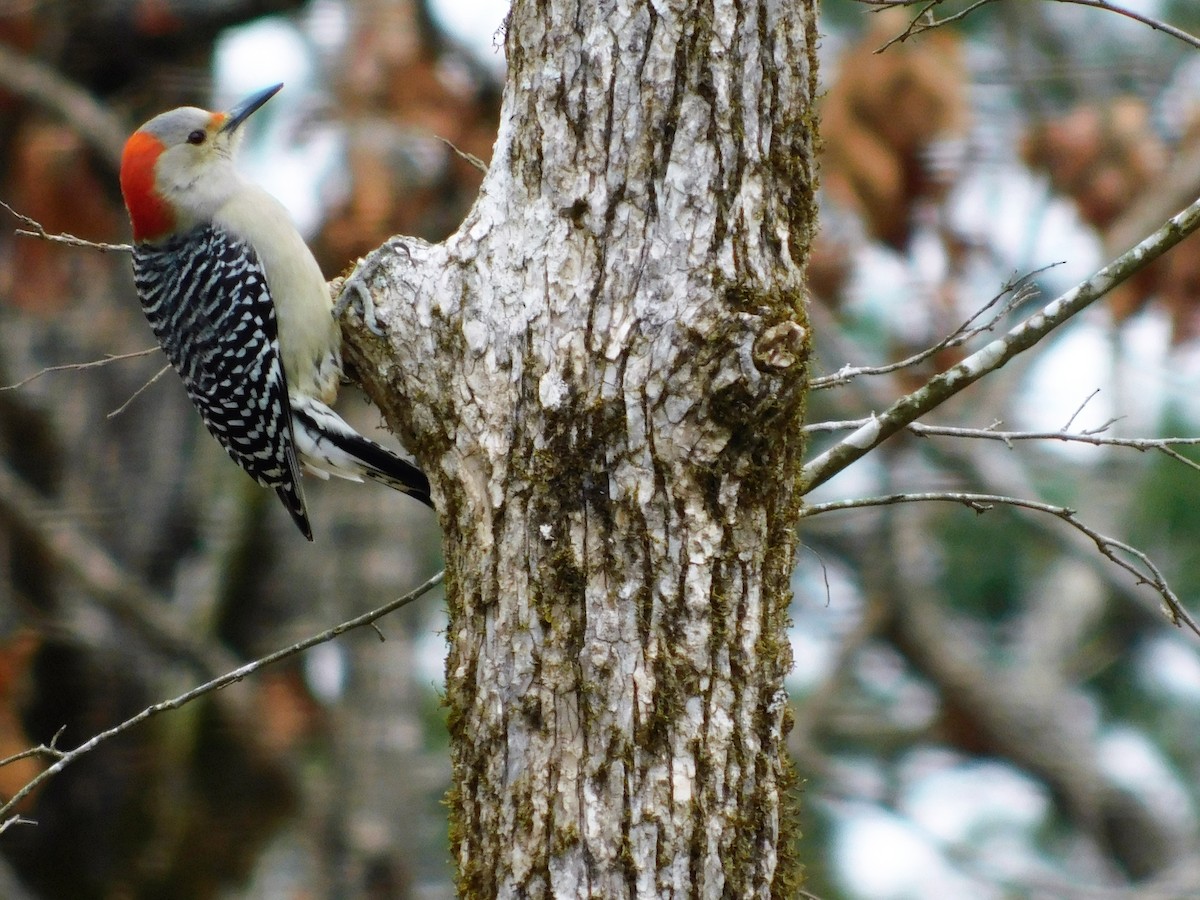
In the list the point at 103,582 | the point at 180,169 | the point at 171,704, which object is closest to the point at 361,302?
the point at 171,704

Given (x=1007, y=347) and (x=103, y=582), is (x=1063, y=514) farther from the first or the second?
(x=103, y=582)

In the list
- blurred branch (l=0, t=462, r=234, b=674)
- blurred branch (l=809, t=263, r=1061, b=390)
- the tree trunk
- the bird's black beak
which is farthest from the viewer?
blurred branch (l=0, t=462, r=234, b=674)

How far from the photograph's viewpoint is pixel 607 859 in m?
2.56

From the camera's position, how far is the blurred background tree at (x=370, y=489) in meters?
8.14

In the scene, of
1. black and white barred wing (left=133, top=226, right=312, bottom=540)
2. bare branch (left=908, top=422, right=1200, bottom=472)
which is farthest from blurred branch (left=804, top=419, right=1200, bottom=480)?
black and white barred wing (left=133, top=226, right=312, bottom=540)

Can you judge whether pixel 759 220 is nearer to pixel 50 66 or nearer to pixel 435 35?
pixel 435 35

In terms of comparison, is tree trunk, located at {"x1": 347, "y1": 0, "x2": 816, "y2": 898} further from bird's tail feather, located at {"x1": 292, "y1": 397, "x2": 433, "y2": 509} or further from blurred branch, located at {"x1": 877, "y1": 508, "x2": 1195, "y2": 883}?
blurred branch, located at {"x1": 877, "y1": 508, "x2": 1195, "y2": 883}

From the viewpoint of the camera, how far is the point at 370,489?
9.69 m

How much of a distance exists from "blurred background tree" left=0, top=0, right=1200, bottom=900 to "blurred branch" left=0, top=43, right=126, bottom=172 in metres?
0.02

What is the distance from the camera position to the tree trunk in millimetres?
2602

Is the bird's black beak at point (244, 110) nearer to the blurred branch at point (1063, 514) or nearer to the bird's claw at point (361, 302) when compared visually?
the bird's claw at point (361, 302)

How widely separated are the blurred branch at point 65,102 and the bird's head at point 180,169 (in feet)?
10.5

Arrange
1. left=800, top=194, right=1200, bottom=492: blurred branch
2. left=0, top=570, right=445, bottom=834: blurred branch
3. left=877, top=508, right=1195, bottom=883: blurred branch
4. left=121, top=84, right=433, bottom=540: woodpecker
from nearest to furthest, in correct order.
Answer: left=800, top=194, right=1200, bottom=492: blurred branch
left=0, top=570, right=445, bottom=834: blurred branch
left=121, top=84, right=433, bottom=540: woodpecker
left=877, top=508, right=1195, bottom=883: blurred branch

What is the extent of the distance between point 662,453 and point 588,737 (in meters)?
0.55
